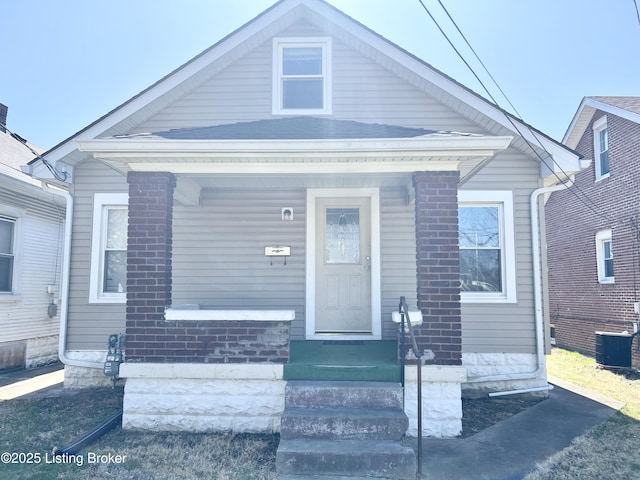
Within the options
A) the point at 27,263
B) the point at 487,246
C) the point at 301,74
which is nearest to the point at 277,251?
the point at 301,74

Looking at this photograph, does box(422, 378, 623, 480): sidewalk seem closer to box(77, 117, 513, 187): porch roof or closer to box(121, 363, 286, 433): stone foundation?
box(121, 363, 286, 433): stone foundation

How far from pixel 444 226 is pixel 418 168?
2.20 feet

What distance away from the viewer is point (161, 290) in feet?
15.0

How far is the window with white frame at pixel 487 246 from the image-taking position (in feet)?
20.7

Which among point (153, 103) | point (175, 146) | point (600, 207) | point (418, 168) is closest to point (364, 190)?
point (418, 168)

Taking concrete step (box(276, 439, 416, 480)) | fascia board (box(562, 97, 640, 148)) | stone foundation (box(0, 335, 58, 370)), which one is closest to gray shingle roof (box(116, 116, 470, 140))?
concrete step (box(276, 439, 416, 480))

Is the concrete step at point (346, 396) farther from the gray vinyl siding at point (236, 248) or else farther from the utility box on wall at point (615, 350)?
the utility box on wall at point (615, 350)

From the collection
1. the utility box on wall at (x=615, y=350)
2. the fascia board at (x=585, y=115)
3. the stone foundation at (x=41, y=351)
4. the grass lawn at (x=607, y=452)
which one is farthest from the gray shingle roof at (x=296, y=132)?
the fascia board at (x=585, y=115)

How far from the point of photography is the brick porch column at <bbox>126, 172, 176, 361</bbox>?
458 centimetres

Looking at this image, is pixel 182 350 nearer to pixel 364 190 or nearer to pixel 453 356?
pixel 453 356

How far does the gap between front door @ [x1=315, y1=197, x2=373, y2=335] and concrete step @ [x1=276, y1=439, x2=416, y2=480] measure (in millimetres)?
2680

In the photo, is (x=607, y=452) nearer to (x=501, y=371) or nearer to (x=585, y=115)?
(x=501, y=371)

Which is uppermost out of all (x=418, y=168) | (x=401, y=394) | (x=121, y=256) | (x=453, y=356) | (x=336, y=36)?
(x=336, y=36)

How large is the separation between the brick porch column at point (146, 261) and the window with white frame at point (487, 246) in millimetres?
4117
